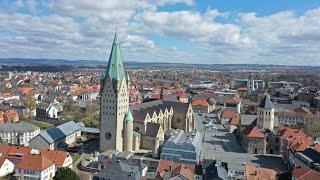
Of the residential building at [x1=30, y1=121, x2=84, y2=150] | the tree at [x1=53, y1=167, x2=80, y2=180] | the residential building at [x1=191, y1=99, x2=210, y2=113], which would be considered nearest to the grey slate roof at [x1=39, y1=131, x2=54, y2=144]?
the residential building at [x1=30, y1=121, x2=84, y2=150]

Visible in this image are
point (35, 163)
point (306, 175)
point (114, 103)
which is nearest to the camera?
point (306, 175)

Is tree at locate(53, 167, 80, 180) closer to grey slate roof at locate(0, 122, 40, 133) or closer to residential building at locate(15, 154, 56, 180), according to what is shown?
residential building at locate(15, 154, 56, 180)

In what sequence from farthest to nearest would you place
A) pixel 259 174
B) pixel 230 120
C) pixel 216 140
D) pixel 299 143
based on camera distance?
pixel 230 120
pixel 216 140
pixel 299 143
pixel 259 174

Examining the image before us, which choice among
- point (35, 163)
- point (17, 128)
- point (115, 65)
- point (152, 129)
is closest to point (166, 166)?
point (152, 129)

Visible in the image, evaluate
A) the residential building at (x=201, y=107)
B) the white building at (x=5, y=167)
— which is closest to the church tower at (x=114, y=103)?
the white building at (x=5, y=167)

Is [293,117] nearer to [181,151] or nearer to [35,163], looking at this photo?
[181,151]

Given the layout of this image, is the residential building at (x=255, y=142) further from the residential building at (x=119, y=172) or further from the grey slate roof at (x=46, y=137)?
the grey slate roof at (x=46, y=137)

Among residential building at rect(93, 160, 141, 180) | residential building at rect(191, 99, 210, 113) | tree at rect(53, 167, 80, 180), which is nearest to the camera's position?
tree at rect(53, 167, 80, 180)
